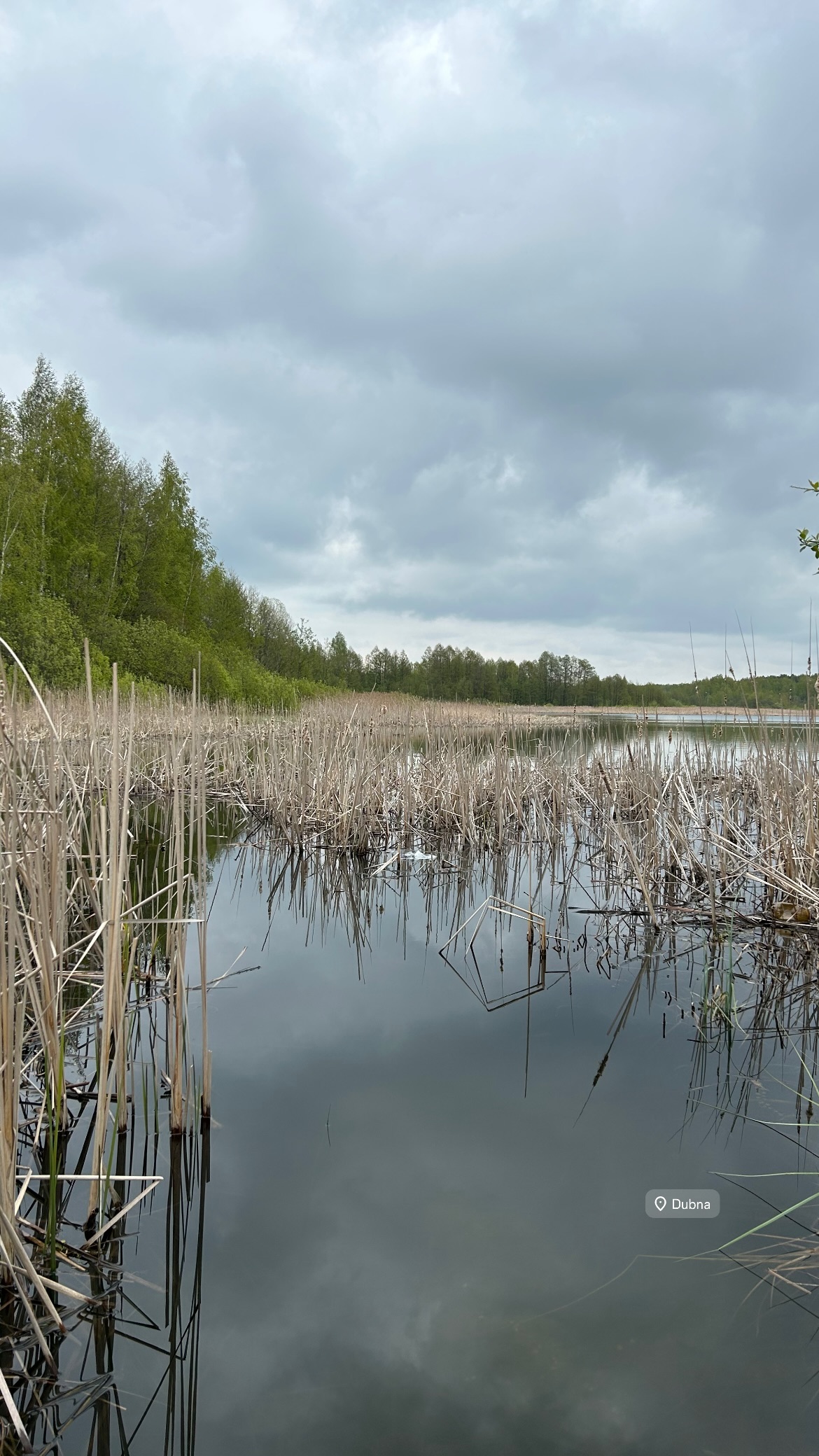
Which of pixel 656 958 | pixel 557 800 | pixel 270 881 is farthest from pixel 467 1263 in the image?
pixel 557 800

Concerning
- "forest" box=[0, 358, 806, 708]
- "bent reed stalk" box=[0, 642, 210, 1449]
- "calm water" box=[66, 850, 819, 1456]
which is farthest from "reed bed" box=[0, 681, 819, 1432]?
"forest" box=[0, 358, 806, 708]

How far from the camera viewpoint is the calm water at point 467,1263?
1.42 meters

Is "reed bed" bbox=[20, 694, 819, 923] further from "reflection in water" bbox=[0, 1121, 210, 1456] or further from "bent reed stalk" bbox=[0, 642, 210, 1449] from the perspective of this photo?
"reflection in water" bbox=[0, 1121, 210, 1456]

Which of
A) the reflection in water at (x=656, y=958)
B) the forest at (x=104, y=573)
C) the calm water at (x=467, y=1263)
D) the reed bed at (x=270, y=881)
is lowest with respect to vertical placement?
the calm water at (x=467, y=1263)

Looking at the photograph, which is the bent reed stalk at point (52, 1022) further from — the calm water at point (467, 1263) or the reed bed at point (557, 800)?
the reed bed at point (557, 800)

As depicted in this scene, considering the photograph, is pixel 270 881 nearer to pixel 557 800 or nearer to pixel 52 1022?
pixel 557 800

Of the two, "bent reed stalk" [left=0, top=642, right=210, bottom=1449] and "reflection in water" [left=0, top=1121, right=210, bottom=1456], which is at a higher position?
"bent reed stalk" [left=0, top=642, right=210, bottom=1449]

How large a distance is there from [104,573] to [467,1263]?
2546 cm

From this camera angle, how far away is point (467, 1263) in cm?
180

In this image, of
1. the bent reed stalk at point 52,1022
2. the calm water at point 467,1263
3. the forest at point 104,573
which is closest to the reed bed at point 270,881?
the bent reed stalk at point 52,1022

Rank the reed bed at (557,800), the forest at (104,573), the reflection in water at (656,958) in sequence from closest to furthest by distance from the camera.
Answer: the reflection in water at (656,958) → the reed bed at (557,800) → the forest at (104,573)

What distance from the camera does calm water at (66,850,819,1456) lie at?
1424mm

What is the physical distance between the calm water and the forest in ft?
38.0

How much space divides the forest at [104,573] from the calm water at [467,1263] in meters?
11.6
